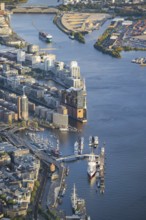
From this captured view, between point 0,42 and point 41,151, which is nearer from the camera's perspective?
point 41,151

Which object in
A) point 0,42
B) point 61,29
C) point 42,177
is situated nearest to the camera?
point 42,177

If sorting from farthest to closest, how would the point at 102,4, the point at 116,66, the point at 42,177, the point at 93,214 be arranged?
the point at 102,4, the point at 116,66, the point at 42,177, the point at 93,214

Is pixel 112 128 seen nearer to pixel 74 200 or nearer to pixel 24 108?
pixel 24 108

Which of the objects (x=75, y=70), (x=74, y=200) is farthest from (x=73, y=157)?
(x=75, y=70)

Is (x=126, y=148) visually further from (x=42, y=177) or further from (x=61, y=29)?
(x=61, y=29)

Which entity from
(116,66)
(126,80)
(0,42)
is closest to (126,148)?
(126,80)

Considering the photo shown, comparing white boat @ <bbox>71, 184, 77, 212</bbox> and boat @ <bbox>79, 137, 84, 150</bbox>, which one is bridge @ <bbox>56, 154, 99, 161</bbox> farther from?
white boat @ <bbox>71, 184, 77, 212</bbox>

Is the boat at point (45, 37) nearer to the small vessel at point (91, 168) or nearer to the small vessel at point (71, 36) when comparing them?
the small vessel at point (71, 36)
